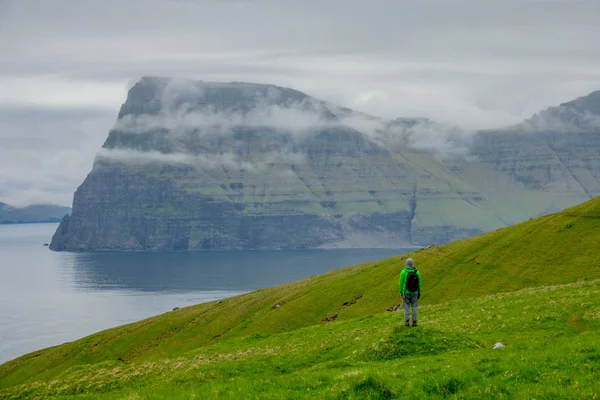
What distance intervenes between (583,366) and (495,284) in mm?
54295

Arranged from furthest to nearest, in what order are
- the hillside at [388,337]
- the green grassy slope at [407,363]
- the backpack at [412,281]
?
the backpack at [412,281] < the hillside at [388,337] < the green grassy slope at [407,363]

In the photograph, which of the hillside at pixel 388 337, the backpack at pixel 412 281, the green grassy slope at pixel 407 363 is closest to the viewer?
the green grassy slope at pixel 407 363

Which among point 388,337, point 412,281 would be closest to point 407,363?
point 388,337

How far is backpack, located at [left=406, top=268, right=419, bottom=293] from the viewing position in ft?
115

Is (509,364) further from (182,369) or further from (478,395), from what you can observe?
(182,369)

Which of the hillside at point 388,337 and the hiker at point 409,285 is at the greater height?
the hiker at point 409,285

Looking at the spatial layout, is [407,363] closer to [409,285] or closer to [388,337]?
[388,337]

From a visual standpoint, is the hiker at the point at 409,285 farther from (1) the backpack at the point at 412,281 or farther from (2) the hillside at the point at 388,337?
(2) the hillside at the point at 388,337

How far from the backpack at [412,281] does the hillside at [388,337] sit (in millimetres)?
2217

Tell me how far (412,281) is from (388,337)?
17.5 feet

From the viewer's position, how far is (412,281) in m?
35.1

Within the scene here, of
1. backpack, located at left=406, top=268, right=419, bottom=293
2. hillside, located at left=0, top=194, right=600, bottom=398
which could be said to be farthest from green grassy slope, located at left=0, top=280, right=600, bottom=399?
backpack, located at left=406, top=268, right=419, bottom=293

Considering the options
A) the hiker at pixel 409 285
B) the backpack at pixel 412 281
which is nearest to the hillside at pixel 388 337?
the hiker at pixel 409 285

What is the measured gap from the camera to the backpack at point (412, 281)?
34938mm
